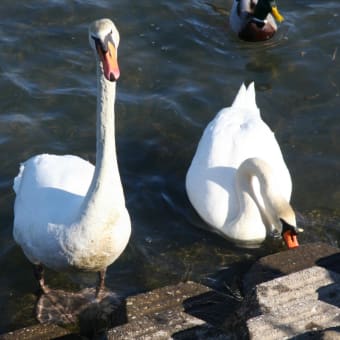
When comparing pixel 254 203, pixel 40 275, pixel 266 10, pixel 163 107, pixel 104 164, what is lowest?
pixel 40 275

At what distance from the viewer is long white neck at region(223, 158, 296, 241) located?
6.21 meters

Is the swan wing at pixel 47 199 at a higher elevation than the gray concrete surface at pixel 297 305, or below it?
below

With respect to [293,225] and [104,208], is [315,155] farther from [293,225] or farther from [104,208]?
[104,208]

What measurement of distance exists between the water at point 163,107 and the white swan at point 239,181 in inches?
8.8

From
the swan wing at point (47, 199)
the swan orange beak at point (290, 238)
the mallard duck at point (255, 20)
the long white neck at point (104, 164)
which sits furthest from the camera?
the mallard duck at point (255, 20)

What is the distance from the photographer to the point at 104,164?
482 centimetres

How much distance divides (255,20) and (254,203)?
135 inches

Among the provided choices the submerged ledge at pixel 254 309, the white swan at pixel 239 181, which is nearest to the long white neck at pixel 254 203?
the white swan at pixel 239 181

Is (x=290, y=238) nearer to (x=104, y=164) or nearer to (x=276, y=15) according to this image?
(x=104, y=164)

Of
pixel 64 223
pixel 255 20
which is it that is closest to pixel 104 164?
pixel 64 223

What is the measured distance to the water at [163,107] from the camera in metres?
6.42

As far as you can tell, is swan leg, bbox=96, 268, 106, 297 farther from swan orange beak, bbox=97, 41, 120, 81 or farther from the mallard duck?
the mallard duck

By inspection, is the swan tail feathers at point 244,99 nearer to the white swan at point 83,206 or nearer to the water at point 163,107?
the water at point 163,107

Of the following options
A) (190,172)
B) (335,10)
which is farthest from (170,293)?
(335,10)
